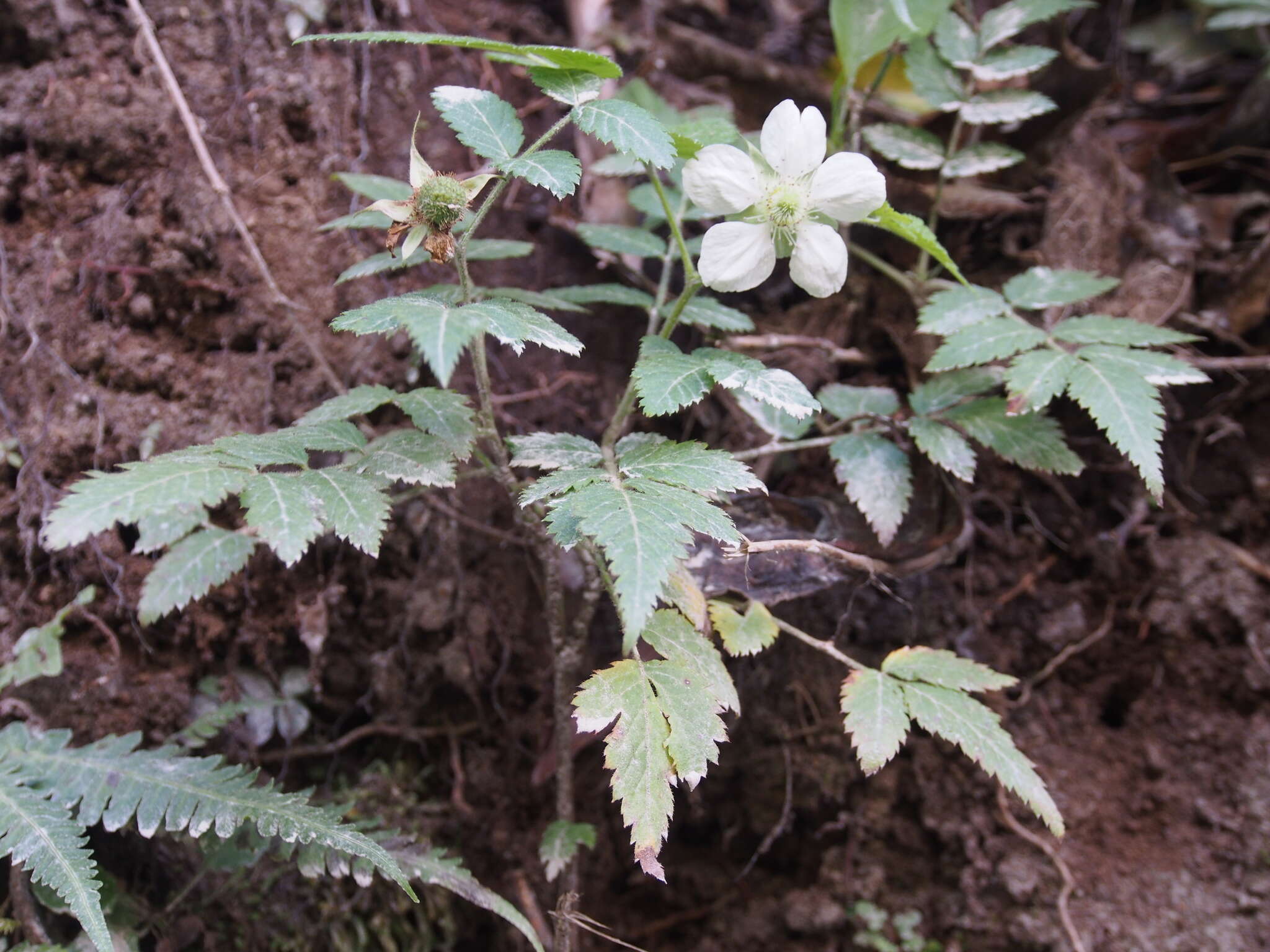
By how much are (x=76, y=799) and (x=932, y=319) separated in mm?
1933

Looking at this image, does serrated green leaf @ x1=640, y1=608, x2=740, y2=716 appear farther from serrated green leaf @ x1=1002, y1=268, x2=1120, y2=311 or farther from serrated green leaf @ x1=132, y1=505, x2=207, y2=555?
serrated green leaf @ x1=1002, y1=268, x2=1120, y2=311

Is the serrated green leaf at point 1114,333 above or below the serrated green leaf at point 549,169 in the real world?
below

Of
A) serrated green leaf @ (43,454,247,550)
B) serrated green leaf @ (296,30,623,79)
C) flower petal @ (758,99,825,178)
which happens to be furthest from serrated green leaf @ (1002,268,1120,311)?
serrated green leaf @ (43,454,247,550)

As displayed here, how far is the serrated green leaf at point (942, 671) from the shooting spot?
1483 mm

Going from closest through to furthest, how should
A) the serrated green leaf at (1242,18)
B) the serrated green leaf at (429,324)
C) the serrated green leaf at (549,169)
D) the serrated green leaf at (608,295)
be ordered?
1. the serrated green leaf at (429,324)
2. the serrated green leaf at (549,169)
3. the serrated green leaf at (608,295)
4. the serrated green leaf at (1242,18)

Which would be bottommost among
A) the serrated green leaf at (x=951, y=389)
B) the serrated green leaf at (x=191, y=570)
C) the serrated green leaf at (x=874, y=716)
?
the serrated green leaf at (x=874, y=716)

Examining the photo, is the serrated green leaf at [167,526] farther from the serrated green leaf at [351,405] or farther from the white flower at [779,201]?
the white flower at [779,201]

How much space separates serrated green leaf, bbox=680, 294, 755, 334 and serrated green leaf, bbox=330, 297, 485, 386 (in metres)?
0.57

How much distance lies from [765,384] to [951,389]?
2.13 feet

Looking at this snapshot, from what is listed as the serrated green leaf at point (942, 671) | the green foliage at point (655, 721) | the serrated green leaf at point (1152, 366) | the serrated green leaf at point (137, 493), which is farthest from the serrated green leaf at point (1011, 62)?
the serrated green leaf at point (137, 493)

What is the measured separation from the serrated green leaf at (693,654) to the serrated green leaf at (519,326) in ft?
1.56

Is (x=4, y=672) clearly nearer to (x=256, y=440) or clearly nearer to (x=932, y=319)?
(x=256, y=440)

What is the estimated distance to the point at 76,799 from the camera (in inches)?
56.3

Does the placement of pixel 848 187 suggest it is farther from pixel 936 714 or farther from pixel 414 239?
pixel 936 714
